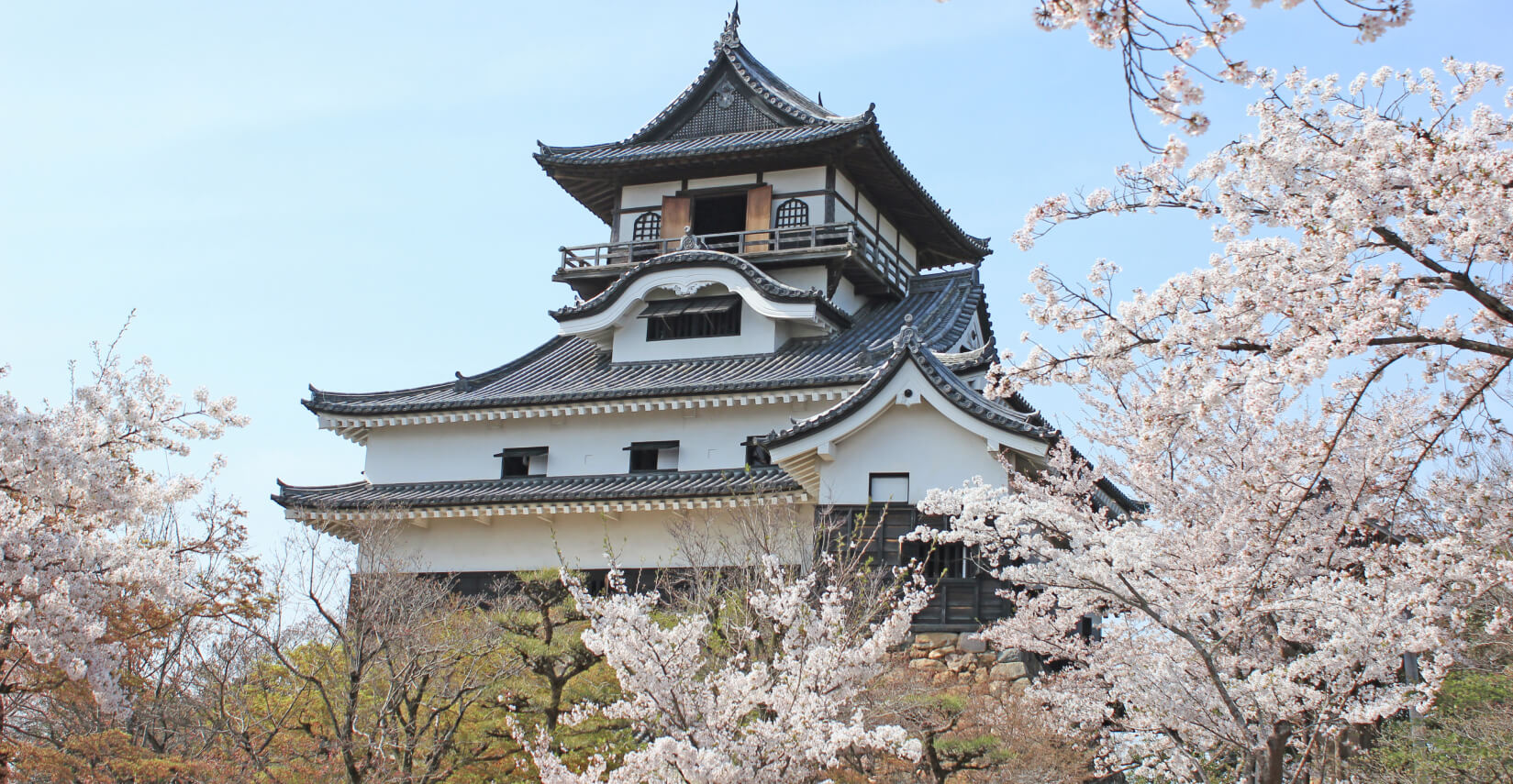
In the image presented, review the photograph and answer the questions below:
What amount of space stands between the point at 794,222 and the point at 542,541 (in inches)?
312

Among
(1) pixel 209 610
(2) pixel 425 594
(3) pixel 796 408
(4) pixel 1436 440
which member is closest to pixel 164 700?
(1) pixel 209 610

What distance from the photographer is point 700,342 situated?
74.2 ft

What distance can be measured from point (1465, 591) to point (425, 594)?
40.7ft

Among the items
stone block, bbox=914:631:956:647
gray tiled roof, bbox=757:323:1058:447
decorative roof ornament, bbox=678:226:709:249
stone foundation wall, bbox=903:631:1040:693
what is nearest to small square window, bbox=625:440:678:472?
gray tiled roof, bbox=757:323:1058:447

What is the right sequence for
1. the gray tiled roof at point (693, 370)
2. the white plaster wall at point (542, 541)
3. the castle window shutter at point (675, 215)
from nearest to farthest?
the white plaster wall at point (542, 541) < the gray tiled roof at point (693, 370) < the castle window shutter at point (675, 215)

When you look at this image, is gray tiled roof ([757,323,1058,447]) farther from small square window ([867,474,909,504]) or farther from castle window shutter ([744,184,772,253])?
castle window shutter ([744,184,772,253])

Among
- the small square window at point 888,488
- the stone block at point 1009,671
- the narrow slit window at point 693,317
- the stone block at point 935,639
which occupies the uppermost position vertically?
the narrow slit window at point 693,317

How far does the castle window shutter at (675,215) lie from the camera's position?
2481cm

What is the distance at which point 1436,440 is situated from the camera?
Answer: 721 centimetres

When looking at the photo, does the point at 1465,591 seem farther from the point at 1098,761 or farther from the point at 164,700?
the point at 164,700

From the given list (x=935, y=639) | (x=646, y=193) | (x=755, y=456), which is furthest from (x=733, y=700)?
(x=646, y=193)

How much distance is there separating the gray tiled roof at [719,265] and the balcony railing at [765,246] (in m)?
0.87

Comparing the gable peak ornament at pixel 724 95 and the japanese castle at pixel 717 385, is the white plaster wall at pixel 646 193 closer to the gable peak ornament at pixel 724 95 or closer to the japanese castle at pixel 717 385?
the japanese castle at pixel 717 385

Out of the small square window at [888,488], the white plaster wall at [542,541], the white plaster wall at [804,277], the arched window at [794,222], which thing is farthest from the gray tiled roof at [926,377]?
the arched window at [794,222]
